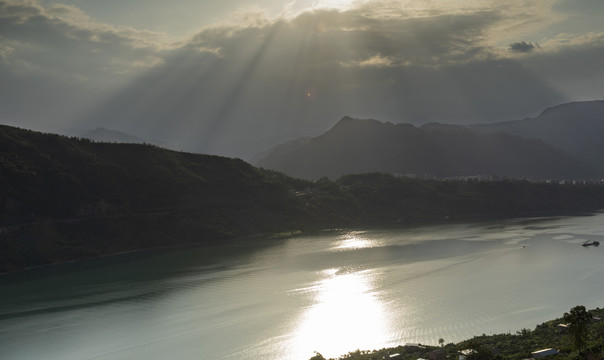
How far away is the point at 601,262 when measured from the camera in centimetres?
5412

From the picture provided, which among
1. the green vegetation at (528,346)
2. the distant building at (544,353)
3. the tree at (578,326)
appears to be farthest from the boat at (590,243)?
the distant building at (544,353)

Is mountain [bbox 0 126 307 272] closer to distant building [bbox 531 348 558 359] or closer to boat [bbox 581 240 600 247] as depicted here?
boat [bbox 581 240 600 247]

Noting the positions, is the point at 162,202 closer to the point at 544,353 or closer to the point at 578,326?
the point at 544,353

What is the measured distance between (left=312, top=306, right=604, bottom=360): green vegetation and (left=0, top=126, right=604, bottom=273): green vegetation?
54.7 m

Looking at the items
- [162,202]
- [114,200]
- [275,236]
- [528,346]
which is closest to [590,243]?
[275,236]

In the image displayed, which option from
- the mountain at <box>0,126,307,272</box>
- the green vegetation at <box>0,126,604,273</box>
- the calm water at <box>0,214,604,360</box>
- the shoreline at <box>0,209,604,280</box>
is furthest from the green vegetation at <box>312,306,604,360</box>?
the mountain at <box>0,126,307,272</box>

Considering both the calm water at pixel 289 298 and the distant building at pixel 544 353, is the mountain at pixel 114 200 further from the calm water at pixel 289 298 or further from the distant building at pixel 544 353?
the distant building at pixel 544 353

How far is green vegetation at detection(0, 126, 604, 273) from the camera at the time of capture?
232 feet

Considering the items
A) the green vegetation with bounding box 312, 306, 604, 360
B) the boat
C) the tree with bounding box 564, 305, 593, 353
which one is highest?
the tree with bounding box 564, 305, 593, 353

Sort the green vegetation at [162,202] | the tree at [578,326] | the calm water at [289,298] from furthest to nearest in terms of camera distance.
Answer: the green vegetation at [162,202], the calm water at [289,298], the tree at [578,326]

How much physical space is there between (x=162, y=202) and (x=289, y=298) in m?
51.5

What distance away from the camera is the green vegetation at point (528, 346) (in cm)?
2185

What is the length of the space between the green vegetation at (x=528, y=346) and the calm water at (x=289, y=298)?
3.30m

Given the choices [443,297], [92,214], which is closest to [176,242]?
[92,214]
